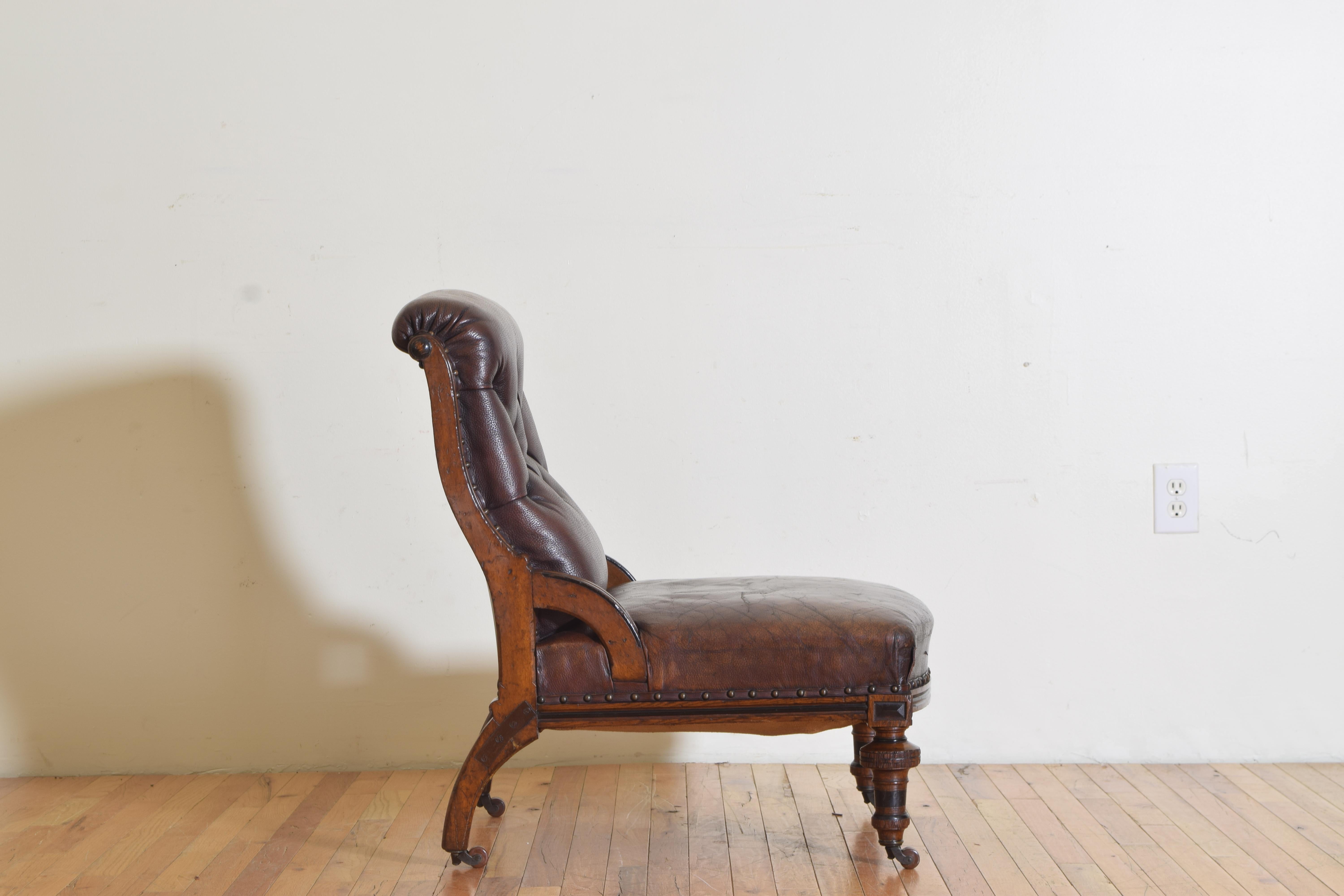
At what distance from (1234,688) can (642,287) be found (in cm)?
160

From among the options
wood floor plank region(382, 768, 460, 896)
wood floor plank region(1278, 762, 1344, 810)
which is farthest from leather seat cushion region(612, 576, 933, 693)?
wood floor plank region(1278, 762, 1344, 810)

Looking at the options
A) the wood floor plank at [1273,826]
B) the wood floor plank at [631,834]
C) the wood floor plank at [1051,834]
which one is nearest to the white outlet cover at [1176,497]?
the wood floor plank at [1273,826]

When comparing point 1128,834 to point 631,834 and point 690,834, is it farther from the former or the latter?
point 631,834

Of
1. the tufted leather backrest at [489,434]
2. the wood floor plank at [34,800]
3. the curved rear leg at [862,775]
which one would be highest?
the tufted leather backrest at [489,434]

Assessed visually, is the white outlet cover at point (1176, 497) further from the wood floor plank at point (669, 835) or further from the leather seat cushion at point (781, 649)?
the wood floor plank at point (669, 835)

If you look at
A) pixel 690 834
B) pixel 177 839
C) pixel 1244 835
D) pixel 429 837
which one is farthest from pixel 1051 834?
pixel 177 839

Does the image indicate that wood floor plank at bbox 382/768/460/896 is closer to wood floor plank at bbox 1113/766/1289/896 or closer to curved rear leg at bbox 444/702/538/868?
curved rear leg at bbox 444/702/538/868

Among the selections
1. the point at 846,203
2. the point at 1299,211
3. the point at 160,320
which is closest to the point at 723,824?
the point at 846,203

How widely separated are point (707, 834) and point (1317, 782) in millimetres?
1319

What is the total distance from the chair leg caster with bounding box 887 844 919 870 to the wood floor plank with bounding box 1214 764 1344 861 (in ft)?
2.36

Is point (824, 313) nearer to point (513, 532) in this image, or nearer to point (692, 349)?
point (692, 349)

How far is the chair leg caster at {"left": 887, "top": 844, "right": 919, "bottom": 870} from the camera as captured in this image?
167 centimetres

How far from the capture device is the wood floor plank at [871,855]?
5.32ft

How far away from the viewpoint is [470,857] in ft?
5.59
